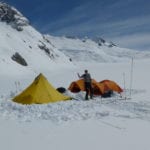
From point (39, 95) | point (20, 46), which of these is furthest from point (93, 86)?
point (20, 46)

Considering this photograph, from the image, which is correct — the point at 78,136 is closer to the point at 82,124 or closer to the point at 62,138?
the point at 62,138

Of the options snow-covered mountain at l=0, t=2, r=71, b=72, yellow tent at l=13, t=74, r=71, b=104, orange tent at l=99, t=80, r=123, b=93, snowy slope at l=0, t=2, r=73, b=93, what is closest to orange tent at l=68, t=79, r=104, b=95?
orange tent at l=99, t=80, r=123, b=93

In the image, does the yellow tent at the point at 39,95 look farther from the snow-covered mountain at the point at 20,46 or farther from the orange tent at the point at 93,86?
the snow-covered mountain at the point at 20,46

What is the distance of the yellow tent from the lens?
17.6 meters

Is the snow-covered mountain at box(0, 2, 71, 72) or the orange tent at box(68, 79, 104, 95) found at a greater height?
the snow-covered mountain at box(0, 2, 71, 72)

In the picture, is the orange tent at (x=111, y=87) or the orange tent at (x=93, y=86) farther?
the orange tent at (x=111, y=87)

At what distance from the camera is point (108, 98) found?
1962 centimetres

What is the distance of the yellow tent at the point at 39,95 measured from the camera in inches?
694

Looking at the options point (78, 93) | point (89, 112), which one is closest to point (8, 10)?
point (78, 93)

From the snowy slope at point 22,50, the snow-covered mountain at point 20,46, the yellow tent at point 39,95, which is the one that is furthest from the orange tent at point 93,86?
the snow-covered mountain at point 20,46

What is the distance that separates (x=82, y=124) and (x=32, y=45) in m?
55.5

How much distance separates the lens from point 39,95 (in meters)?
17.9

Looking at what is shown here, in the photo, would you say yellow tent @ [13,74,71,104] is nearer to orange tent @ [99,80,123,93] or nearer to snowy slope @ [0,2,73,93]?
orange tent @ [99,80,123,93]

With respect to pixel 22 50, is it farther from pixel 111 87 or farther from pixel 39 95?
pixel 39 95
